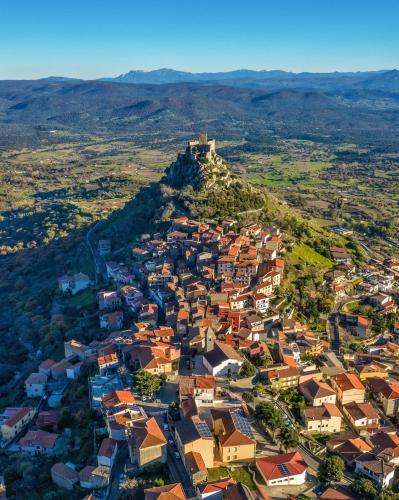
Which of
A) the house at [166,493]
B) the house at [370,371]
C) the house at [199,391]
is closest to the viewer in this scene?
the house at [166,493]

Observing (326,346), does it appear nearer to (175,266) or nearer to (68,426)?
(175,266)

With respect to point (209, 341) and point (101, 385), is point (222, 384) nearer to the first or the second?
point (209, 341)

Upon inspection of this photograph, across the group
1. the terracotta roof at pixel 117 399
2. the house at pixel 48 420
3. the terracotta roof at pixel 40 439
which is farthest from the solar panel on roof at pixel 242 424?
the house at pixel 48 420

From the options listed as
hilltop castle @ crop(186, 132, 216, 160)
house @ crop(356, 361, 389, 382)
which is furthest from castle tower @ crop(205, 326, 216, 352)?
hilltop castle @ crop(186, 132, 216, 160)

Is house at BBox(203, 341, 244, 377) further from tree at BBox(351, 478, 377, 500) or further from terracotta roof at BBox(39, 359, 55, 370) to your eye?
terracotta roof at BBox(39, 359, 55, 370)

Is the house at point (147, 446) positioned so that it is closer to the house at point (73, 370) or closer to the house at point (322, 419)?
the house at point (322, 419)

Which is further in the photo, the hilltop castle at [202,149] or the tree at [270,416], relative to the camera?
the hilltop castle at [202,149]

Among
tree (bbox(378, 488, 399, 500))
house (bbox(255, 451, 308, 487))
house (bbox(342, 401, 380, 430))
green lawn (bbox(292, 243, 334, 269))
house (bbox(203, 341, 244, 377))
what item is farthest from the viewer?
green lawn (bbox(292, 243, 334, 269))
